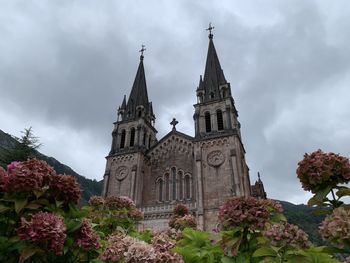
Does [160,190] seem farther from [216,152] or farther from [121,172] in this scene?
[216,152]

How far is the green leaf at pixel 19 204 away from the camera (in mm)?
2609

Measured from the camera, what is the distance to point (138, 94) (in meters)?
37.3

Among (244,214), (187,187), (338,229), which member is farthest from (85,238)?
(187,187)

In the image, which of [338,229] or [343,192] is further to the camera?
[343,192]

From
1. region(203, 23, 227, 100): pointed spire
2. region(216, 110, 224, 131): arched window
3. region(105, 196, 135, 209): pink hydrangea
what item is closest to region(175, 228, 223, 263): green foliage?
region(105, 196, 135, 209): pink hydrangea

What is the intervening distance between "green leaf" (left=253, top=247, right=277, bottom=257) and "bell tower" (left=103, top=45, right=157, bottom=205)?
24.7 metres

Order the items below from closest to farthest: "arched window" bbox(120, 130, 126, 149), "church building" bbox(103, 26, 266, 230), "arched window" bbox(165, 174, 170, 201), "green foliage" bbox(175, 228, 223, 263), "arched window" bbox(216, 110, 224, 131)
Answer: "green foliage" bbox(175, 228, 223, 263)
"church building" bbox(103, 26, 266, 230)
"arched window" bbox(165, 174, 170, 201)
"arched window" bbox(216, 110, 224, 131)
"arched window" bbox(120, 130, 126, 149)

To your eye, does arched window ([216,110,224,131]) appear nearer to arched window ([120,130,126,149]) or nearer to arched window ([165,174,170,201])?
arched window ([165,174,170,201])

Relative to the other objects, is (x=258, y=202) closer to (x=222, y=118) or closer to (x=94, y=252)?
(x=94, y=252)

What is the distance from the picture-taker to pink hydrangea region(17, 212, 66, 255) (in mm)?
2422

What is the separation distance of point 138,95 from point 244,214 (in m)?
35.0

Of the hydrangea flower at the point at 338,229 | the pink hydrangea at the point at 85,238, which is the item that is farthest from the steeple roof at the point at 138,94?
the hydrangea flower at the point at 338,229

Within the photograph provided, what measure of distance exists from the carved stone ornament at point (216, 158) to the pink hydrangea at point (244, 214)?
2248cm

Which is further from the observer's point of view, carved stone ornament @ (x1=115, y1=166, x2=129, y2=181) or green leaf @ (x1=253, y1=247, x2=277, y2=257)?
carved stone ornament @ (x1=115, y1=166, x2=129, y2=181)
